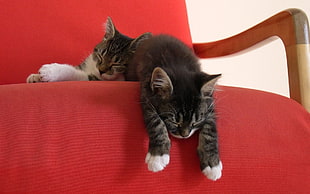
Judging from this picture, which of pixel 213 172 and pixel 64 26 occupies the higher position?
pixel 64 26

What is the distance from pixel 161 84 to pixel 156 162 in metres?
0.18

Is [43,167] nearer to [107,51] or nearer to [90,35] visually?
[107,51]

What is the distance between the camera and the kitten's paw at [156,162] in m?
0.60

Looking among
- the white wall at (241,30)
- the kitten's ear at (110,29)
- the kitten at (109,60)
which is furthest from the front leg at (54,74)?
the white wall at (241,30)

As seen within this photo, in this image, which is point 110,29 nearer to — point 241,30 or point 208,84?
point 208,84

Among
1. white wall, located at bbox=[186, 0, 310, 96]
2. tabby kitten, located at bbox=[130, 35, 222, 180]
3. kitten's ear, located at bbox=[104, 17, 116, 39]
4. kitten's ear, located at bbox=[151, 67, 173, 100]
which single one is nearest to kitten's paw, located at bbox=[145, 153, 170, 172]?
tabby kitten, located at bbox=[130, 35, 222, 180]

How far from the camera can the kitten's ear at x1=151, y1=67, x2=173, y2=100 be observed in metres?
0.69

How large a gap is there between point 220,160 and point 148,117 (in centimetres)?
17

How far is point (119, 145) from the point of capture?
0.61 meters

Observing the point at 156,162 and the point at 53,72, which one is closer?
the point at 156,162

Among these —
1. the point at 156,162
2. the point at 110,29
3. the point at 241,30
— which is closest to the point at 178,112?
the point at 156,162

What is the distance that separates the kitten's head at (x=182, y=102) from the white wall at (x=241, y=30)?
1.10 metres

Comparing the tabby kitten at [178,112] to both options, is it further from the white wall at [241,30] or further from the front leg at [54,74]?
the white wall at [241,30]

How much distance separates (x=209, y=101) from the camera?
2.47ft
